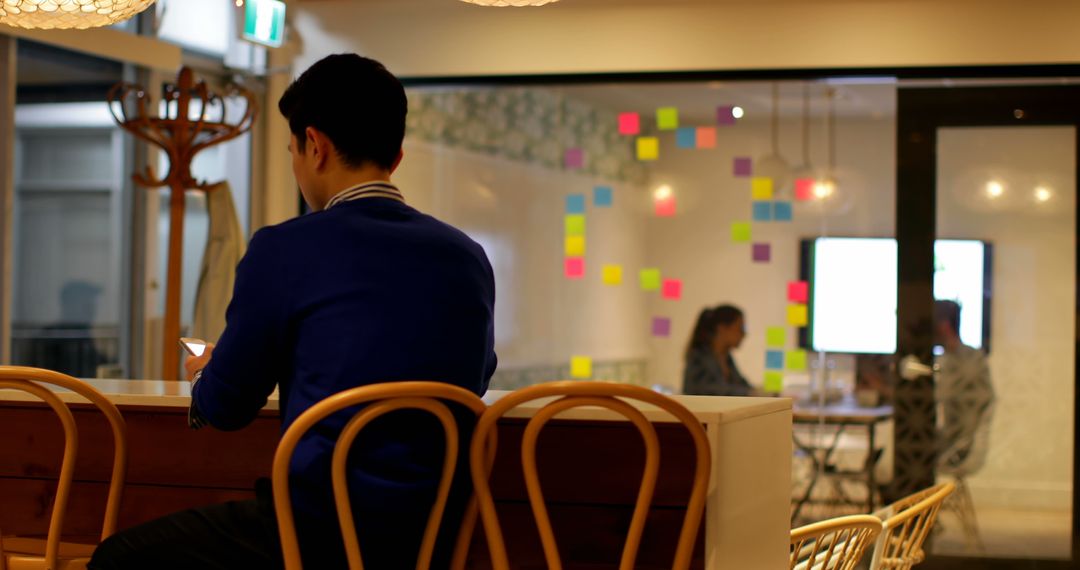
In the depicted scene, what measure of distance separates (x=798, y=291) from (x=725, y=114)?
2.71 feet

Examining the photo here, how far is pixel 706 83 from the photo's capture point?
5.37 metres

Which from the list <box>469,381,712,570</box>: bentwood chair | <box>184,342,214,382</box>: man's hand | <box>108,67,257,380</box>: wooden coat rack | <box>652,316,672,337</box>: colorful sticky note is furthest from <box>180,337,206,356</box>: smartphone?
<box>652,316,672,337</box>: colorful sticky note

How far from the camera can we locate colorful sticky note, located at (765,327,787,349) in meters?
5.33

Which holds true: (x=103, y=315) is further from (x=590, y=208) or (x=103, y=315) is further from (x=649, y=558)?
(x=649, y=558)

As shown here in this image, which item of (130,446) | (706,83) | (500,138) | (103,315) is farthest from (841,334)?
(130,446)

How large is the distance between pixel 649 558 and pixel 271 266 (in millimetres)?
775

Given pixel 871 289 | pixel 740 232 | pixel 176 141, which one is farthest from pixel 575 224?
pixel 176 141

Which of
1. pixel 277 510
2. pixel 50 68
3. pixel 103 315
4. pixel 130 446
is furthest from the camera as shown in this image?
pixel 103 315

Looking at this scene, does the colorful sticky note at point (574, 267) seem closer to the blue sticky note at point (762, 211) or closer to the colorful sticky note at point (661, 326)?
the colorful sticky note at point (661, 326)

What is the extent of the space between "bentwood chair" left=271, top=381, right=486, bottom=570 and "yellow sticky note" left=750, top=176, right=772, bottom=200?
3.81m

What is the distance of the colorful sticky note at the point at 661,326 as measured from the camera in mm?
5473

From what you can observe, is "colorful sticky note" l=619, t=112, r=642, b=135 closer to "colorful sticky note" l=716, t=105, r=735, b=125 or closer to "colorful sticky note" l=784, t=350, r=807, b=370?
"colorful sticky note" l=716, t=105, r=735, b=125

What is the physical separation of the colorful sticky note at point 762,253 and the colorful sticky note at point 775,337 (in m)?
0.30

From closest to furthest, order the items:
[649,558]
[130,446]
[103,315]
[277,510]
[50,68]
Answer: [277,510] < [649,558] < [130,446] < [50,68] < [103,315]
